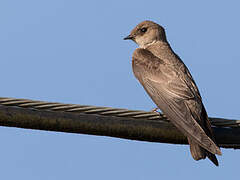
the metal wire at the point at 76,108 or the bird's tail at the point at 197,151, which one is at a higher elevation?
the metal wire at the point at 76,108

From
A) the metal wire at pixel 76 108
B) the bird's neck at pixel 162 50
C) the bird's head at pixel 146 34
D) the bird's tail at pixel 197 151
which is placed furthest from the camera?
the bird's head at pixel 146 34

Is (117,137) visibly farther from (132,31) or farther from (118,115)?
(132,31)

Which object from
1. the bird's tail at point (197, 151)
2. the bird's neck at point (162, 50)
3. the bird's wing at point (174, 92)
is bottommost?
the bird's tail at point (197, 151)

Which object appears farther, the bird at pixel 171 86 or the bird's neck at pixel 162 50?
the bird's neck at pixel 162 50

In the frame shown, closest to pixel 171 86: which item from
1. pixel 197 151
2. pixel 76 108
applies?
pixel 197 151

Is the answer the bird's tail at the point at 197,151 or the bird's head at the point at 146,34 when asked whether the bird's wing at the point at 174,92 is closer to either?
the bird's tail at the point at 197,151

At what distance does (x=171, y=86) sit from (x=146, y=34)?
2562 mm

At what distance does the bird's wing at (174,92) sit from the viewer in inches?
231

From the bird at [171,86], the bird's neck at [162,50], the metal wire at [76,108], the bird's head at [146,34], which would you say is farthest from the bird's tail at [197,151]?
the bird's head at [146,34]

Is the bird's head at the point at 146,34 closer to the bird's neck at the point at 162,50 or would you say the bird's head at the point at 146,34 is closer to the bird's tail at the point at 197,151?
the bird's neck at the point at 162,50

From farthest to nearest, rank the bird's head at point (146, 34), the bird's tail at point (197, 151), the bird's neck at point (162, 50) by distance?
the bird's head at point (146, 34), the bird's neck at point (162, 50), the bird's tail at point (197, 151)

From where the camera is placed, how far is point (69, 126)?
15.7ft

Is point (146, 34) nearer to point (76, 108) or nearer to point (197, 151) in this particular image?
point (197, 151)

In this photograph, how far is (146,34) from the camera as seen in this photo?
9.31 metres
